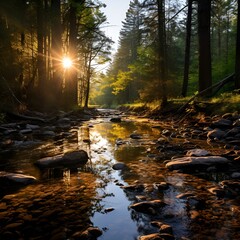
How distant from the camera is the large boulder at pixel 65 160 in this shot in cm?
512

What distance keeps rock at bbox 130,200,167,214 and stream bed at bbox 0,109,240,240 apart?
0.04 metres

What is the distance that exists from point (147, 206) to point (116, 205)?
0.41 metres

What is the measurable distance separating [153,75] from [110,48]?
10.5m

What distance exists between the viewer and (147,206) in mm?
3117

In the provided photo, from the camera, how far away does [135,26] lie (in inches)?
2146

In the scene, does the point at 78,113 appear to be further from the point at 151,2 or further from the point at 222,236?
the point at 222,236

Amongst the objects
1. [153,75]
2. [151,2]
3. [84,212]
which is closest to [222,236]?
[84,212]

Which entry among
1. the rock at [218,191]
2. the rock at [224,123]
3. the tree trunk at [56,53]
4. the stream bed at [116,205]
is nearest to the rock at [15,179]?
the stream bed at [116,205]

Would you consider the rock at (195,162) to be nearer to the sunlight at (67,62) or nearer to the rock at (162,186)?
the rock at (162,186)

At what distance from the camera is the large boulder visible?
5.12m

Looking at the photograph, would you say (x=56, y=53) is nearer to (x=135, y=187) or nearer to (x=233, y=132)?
(x=233, y=132)

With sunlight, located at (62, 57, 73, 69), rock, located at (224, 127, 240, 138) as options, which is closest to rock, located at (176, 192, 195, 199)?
rock, located at (224, 127, 240, 138)

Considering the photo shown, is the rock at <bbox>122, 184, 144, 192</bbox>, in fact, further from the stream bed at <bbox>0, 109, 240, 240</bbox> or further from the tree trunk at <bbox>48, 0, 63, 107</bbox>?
the tree trunk at <bbox>48, 0, 63, 107</bbox>

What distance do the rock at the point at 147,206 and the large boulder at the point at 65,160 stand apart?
236 centimetres
